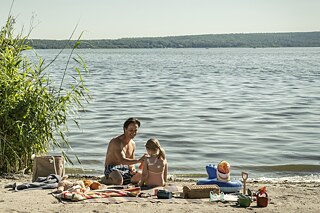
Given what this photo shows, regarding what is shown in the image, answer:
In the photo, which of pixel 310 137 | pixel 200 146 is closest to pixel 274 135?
pixel 310 137

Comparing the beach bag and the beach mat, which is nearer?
the beach mat

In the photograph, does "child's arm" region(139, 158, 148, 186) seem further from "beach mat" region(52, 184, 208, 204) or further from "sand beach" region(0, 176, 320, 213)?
"sand beach" region(0, 176, 320, 213)

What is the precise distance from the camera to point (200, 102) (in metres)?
23.7

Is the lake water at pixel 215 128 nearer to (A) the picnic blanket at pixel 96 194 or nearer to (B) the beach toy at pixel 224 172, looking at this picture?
(B) the beach toy at pixel 224 172

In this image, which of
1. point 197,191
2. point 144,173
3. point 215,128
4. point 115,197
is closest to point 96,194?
point 115,197

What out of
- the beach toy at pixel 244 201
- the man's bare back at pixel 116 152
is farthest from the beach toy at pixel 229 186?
the man's bare back at pixel 116 152

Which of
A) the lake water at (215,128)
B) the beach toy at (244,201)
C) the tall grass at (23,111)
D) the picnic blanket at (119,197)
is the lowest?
the lake water at (215,128)

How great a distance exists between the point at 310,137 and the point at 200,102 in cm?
920

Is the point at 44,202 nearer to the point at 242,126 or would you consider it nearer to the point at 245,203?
the point at 245,203

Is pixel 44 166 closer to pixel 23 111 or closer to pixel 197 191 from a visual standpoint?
pixel 23 111

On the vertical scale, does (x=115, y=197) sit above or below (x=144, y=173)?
below

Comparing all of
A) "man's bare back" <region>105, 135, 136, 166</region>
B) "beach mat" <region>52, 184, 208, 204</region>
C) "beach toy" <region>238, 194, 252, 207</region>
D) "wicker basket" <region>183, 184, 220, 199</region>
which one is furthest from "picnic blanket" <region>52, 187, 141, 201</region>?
"beach toy" <region>238, 194, 252, 207</region>

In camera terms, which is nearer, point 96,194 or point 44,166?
point 96,194

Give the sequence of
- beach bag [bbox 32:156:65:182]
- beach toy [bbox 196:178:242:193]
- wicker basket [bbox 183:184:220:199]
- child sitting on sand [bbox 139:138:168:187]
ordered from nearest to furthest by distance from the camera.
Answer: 1. wicker basket [bbox 183:184:220:199]
2. beach toy [bbox 196:178:242:193]
3. child sitting on sand [bbox 139:138:168:187]
4. beach bag [bbox 32:156:65:182]
